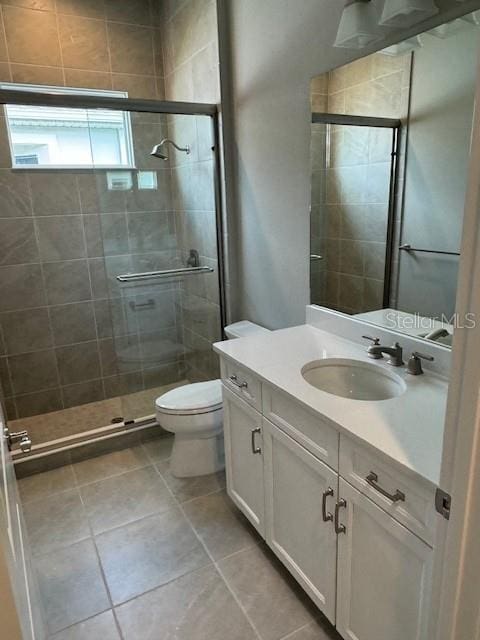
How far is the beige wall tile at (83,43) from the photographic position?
2.79 metres

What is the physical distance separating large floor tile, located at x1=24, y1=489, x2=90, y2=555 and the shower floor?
19.9 inches

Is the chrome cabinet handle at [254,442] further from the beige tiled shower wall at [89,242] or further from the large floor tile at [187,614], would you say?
the beige tiled shower wall at [89,242]

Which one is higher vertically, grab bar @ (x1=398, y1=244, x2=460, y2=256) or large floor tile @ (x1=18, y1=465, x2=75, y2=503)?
grab bar @ (x1=398, y1=244, x2=460, y2=256)

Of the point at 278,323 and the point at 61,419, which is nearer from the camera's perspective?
the point at 278,323

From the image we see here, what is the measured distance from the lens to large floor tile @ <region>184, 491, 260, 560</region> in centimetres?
195

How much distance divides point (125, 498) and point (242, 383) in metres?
1.08

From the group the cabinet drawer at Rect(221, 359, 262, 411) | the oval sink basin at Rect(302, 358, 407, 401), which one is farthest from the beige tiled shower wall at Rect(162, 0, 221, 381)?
the oval sink basin at Rect(302, 358, 407, 401)

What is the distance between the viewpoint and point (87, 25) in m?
2.83

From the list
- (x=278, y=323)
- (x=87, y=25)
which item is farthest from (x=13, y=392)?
(x=87, y=25)

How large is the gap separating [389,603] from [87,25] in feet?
11.4

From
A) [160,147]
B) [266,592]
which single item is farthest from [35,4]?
[266,592]

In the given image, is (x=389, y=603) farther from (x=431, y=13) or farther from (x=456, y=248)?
(x=431, y=13)

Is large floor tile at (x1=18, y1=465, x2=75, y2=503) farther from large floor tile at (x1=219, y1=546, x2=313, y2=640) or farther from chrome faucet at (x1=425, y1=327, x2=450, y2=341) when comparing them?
chrome faucet at (x1=425, y1=327, x2=450, y2=341)

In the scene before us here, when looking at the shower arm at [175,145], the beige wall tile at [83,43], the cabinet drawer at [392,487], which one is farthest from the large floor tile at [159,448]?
the beige wall tile at [83,43]
